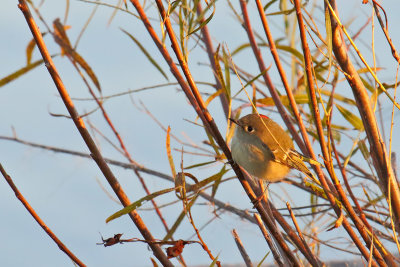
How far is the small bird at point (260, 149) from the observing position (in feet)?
4.78

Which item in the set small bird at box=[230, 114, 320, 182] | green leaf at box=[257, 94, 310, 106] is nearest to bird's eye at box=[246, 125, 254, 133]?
small bird at box=[230, 114, 320, 182]

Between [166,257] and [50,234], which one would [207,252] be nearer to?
[166,257]

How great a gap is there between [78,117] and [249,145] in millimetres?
678

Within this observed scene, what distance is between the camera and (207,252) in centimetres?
92

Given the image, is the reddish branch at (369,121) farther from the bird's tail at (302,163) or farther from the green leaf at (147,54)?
the green leaf at (147,54)

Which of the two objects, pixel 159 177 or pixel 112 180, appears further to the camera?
pixel 159 177

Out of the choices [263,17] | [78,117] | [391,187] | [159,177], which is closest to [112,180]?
[78,117]

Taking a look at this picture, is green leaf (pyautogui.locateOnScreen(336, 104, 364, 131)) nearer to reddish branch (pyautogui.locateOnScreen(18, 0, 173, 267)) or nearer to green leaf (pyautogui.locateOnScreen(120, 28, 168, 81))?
green leaf (pyautogui.locateOnScreen(120, 28, 168, 81))

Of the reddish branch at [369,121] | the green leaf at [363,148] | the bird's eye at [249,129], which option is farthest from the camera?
the bird's eye at [249,129]

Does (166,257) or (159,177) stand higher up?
(159,177)

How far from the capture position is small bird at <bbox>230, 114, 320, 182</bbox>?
57.4 inches

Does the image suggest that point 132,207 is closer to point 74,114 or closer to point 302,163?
point 74,114

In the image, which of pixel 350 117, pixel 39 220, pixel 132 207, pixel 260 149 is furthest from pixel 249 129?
pixel 39 220

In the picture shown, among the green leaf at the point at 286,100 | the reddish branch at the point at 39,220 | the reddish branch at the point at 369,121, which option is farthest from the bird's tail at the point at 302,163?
the reddish branch at the point at 39,220
